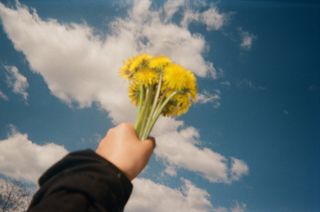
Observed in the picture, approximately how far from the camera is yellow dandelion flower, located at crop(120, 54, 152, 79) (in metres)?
4.53

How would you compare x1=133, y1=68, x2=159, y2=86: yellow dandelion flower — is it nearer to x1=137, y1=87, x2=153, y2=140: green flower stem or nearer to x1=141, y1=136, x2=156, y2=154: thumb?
x1=137, y1=87, x2=153, y2=140: green flower stem

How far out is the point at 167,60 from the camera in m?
4.40

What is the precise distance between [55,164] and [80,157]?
0.22 m

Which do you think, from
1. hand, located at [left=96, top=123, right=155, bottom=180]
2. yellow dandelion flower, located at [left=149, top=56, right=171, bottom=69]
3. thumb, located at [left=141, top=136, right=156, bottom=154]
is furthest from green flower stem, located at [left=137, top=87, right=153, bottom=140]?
hand, located at [left=96, top=123, right=155, bottom=180]

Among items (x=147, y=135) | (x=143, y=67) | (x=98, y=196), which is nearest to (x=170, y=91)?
(x=143, y=67)

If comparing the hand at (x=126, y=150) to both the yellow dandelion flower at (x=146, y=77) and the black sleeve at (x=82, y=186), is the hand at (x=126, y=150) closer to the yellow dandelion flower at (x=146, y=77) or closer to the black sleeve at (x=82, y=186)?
the black sleeve at (x=82, y=186)

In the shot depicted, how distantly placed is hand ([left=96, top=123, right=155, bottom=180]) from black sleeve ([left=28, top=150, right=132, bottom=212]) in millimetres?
209

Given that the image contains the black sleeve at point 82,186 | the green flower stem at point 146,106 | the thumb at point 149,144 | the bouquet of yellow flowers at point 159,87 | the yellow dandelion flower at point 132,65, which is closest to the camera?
the black sleeve at point 82,186

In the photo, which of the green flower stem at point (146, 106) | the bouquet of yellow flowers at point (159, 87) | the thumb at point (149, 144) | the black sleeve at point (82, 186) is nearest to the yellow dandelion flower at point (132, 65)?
the bouquet of yellow flowers at point (159, 87)

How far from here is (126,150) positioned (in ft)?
9.34

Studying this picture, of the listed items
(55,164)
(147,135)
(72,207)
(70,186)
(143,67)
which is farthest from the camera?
(143,67)

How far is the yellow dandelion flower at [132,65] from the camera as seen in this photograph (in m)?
4.53

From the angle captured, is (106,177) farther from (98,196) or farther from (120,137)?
(120,137)

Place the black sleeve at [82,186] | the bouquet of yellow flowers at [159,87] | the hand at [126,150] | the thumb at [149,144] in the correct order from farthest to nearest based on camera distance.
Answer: the bouquet of yellow flowers at [159,87] < the thumb at [149,144] < the hand at [126,150] < the black sleeve at [82,186]
